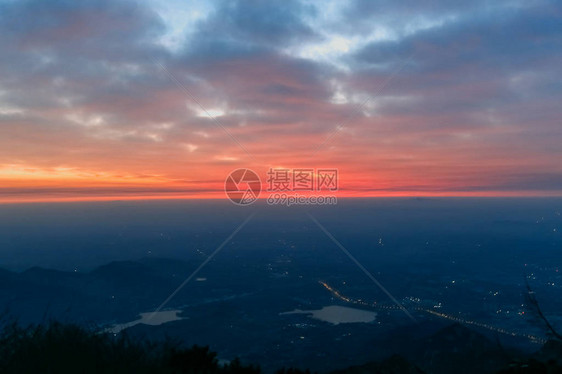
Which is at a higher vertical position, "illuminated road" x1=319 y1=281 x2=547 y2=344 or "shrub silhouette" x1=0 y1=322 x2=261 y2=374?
"shrub silhouette" x1=0 y1=322 x2=261 y2=374

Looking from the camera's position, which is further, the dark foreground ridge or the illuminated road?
the illuminated road

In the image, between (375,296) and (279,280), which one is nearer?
(375,296)

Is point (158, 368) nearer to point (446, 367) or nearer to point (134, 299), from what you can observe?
point (446, 367)

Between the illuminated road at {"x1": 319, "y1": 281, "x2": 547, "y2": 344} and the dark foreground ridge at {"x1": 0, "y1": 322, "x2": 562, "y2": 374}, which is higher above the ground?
the dark foreground ridge at {"x1": 0, "y1": 322, "x2": 562, "y2": 374}

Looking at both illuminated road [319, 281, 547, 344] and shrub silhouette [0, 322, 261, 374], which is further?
illuminated road [319, 281, 547, 344]

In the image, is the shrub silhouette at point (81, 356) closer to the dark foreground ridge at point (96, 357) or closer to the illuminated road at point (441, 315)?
the dark foreground ridge at point (96, 357)

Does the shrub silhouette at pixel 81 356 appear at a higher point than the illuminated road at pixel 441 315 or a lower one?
higher

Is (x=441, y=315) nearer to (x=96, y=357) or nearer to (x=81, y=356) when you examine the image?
(x=96, y=357)

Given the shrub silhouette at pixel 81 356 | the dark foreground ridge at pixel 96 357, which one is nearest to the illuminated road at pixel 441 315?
the dark foreground ridge at pixel 96 357

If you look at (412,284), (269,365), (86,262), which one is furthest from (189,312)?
(86,262)

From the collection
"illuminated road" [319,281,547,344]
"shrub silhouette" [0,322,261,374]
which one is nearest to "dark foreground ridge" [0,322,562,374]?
"shrub silhouette" [0,322,261,374]

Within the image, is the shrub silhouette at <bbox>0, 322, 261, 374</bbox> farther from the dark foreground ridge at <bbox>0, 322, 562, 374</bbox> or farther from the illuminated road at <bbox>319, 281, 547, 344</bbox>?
the illuminated road at <bbox>319, 281, 547, 344</bbox>
